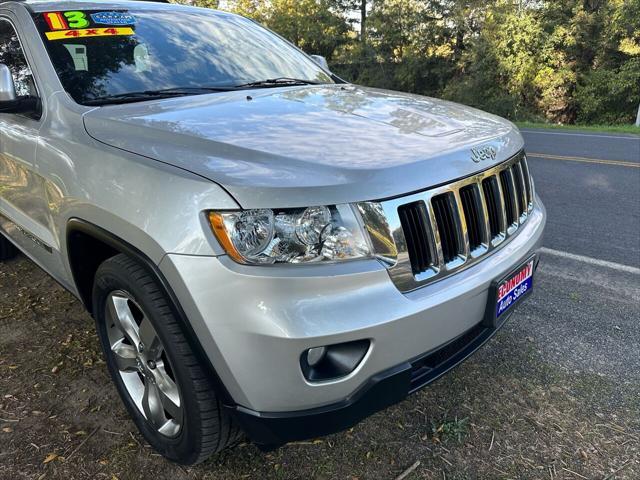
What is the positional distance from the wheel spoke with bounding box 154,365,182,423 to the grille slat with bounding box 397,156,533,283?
1.02 metres

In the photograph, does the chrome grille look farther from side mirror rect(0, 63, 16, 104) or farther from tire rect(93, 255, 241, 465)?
side mirror rect(0, 63, 16, 104)

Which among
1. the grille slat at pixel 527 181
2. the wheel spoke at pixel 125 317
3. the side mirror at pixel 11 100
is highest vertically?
the side mirror at pixel 11 100

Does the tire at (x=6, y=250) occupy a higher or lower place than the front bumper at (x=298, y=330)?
lower

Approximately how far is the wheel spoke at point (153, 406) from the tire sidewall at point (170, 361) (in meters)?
0.03

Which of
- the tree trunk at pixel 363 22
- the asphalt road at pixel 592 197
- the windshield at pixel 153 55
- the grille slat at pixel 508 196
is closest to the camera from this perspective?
the grille slat at pixel 508 196

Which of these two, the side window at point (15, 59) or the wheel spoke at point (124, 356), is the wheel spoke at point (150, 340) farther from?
the side window at point (15, 59)

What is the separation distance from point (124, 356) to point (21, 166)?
1165mm

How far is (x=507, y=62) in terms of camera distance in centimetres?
2244

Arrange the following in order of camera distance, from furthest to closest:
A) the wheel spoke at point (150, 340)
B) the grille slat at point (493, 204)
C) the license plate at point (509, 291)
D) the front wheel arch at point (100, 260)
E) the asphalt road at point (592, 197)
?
the asphalt road at point (592, 197), the grille slat at point (493, 204), the license plate at point (509, 291), the wheel spoke at point (150, 340), the front wheel arch at point (100, 260)

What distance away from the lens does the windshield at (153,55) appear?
8.45ft

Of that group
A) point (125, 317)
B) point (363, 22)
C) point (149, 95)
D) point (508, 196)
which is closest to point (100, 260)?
point (125, 317)

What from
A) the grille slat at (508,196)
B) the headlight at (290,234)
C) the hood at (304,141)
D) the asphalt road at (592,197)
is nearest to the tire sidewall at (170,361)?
the headlight at (290,234)

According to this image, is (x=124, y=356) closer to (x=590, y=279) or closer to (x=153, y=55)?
(x=153, y=55)

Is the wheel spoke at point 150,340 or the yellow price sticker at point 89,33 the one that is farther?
the yellow price sticker at point 89,33
